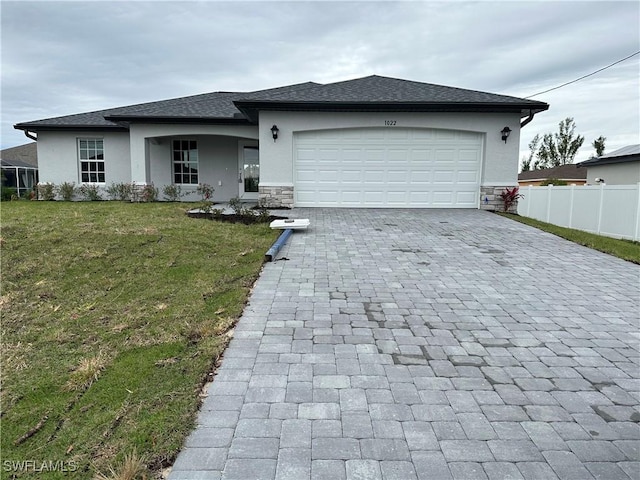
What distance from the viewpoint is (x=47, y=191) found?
15.9 m

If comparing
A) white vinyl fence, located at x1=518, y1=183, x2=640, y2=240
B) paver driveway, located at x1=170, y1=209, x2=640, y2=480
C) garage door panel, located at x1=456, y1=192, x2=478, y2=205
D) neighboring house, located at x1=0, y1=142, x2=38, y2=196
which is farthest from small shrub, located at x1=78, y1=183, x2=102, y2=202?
white vinyl fence, located at x1=518, y1=183, x2=640, y2=240

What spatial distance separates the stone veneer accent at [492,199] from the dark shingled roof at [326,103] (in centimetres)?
254

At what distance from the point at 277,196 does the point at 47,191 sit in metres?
10.2

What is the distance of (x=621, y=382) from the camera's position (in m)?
3.06

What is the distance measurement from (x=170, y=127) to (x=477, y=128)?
11.1m

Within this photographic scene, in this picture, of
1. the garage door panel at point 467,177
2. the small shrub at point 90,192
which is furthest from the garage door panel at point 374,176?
the small shrub at point 90,192

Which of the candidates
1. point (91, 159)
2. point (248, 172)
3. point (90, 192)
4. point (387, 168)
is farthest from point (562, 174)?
point (90, 192)

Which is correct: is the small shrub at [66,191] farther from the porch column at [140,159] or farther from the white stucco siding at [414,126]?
the white stucco siding at [414,126]

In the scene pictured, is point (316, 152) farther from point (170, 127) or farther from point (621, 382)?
point (621, 382)

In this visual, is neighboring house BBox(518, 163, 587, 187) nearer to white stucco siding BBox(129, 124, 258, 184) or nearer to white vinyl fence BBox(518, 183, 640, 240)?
white vinyl fence BBox(518, 183, 640, 240)

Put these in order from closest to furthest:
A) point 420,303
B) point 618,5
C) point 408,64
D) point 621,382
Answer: point 621,382 → point 420,303 → point 618,5 → point 408,64

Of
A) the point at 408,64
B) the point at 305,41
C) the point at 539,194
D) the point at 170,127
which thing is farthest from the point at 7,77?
the point at 539,194

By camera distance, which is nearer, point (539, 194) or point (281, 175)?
point (281, 175)

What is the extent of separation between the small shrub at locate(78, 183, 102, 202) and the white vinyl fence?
17956 millimetres
